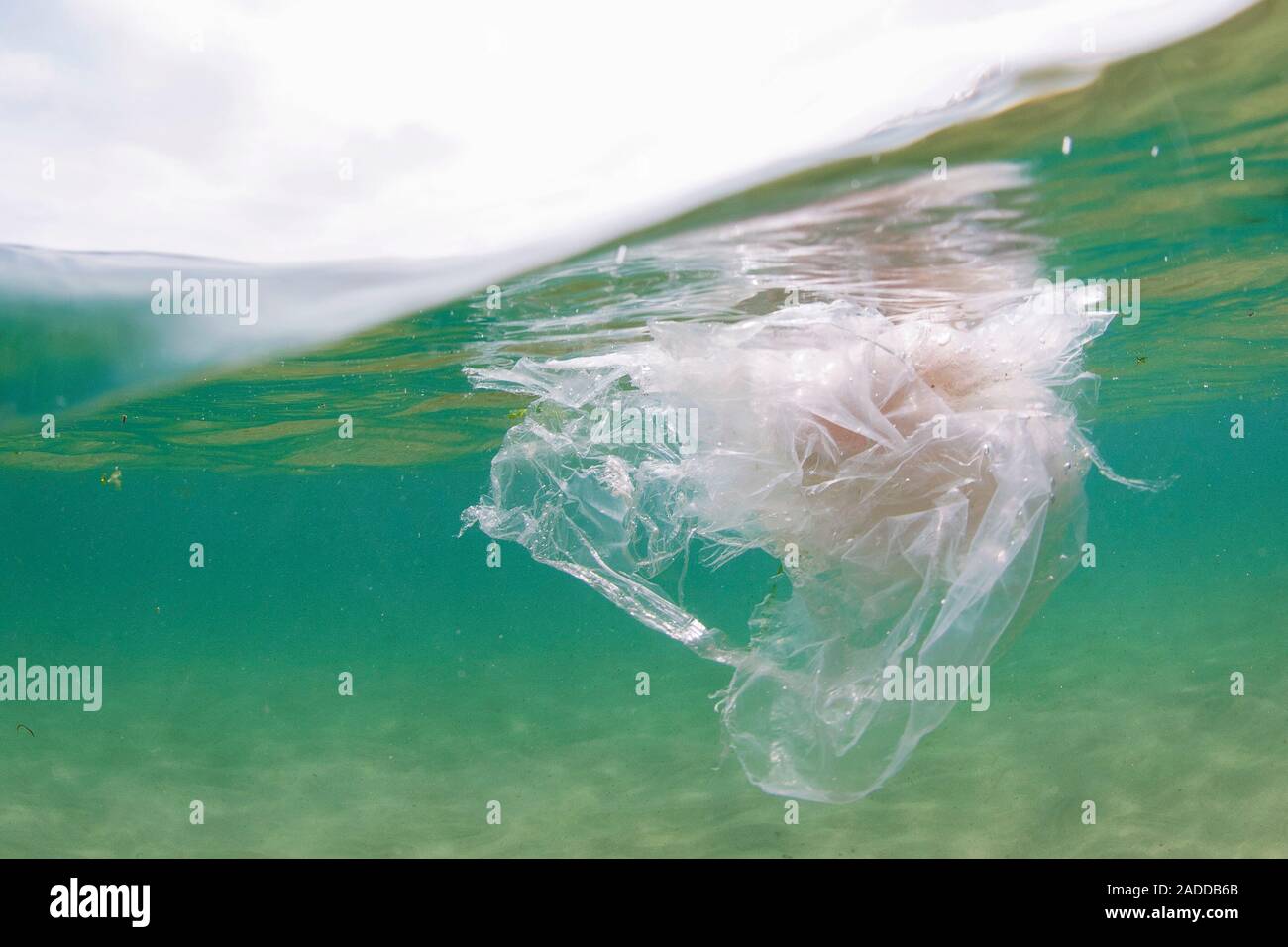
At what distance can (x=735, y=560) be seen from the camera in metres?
15.2

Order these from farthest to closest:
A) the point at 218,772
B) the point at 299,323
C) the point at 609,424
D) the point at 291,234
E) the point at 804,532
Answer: the point at 218,772 → the point at 299,323 → the point at 291,234 → the point at 609,424 → the point at 804,532

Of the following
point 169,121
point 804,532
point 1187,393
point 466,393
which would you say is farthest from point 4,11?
point 1187,393

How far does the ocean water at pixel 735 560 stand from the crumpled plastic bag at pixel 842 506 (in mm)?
730

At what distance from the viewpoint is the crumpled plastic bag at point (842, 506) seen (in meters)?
5.47

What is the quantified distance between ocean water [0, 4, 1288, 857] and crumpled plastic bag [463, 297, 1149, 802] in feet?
2.40

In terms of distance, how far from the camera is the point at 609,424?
22.9 feet

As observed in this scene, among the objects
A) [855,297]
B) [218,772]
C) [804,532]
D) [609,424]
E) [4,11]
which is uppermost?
[4,11]

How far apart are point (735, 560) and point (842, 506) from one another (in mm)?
9606

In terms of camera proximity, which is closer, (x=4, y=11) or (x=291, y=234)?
(x=4, y=11)

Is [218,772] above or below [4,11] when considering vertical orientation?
below

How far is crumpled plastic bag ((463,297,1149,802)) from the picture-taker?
547 centimetres

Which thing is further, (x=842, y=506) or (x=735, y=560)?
(x=735, y=560)

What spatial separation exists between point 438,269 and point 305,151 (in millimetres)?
2108

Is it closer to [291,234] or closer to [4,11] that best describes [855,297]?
[291,234]
